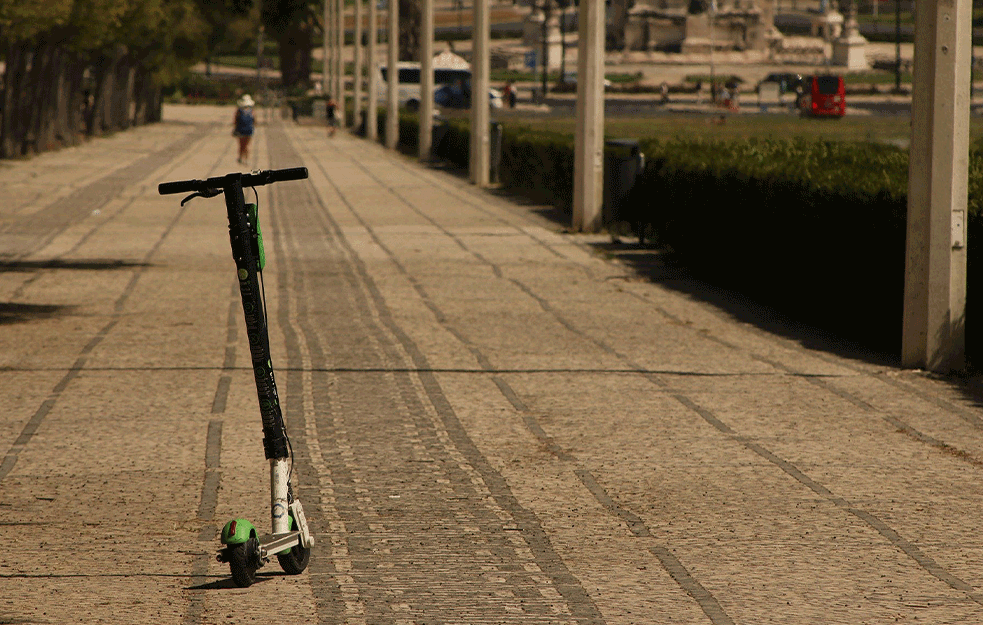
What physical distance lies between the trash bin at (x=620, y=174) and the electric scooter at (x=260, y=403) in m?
14.7

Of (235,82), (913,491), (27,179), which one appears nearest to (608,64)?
(235,82)

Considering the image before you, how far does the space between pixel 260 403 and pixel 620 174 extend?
15.6 metres

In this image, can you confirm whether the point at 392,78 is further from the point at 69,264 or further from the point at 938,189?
the point at 938,189

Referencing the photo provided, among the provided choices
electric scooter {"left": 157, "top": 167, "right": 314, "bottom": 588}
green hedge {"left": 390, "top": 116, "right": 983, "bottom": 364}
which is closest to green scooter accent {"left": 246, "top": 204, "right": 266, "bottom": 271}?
electric scooter {"left": 157, "top": 167, "right": 314, "bottom": 588}

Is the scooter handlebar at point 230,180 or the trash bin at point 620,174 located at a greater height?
the scooter handlebar at point 230,180

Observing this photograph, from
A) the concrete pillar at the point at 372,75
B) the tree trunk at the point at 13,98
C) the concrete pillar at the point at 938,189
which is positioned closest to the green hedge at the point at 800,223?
the concrete pillar at the point at 938,189

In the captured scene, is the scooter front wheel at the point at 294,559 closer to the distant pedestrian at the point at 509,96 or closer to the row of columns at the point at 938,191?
the row of columns at the point at 938,191

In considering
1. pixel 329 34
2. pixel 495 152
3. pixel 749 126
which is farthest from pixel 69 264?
pixel 329 34

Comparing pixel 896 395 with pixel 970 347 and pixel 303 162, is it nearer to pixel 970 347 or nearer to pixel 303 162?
pixel 970 347

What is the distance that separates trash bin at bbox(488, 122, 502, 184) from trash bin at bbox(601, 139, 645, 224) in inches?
435

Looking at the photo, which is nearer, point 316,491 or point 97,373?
point 316,491

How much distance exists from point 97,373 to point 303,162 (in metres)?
31.6

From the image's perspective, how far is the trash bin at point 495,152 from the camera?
1288 inches

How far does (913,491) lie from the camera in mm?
7215
